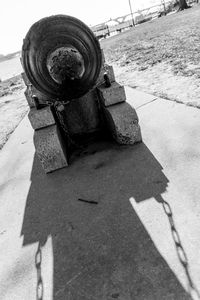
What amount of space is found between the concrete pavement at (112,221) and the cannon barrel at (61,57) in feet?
3.79

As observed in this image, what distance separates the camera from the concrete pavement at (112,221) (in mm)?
2584

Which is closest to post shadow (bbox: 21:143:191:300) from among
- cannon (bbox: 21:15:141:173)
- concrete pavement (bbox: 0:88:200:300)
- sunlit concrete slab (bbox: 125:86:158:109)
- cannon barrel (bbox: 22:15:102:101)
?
concrete pavement (bbox: 0:88:200:300)

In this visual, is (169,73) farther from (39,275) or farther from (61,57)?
(39,275)

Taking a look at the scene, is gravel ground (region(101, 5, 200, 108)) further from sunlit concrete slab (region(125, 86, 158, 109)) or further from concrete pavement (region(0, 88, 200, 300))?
concrete pavement (region(0, 88, 200, 300))

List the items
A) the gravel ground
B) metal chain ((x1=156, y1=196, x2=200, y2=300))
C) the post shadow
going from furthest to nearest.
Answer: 1. the gravel ground
2. the post shadow
3. metal chain ((x1=156, y1=196, x2=200, y2=300))

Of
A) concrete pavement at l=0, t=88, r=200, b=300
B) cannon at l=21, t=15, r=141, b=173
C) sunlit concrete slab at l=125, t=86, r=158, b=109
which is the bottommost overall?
sunlit concrete slab at l=125, t=86, r=158, b=109

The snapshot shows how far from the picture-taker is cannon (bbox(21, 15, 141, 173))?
4.60m

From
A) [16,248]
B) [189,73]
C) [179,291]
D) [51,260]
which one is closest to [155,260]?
[179,291]

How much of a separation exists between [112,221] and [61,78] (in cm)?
239

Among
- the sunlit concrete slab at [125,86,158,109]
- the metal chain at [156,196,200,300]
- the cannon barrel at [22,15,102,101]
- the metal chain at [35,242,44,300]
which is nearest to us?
the metal chain at [156,196,200,300]

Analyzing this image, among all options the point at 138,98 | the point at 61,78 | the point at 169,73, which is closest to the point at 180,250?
the point at 61,78

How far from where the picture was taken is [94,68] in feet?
15.8

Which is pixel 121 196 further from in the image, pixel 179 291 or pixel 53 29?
pixel 53 29

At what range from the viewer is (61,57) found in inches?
180
